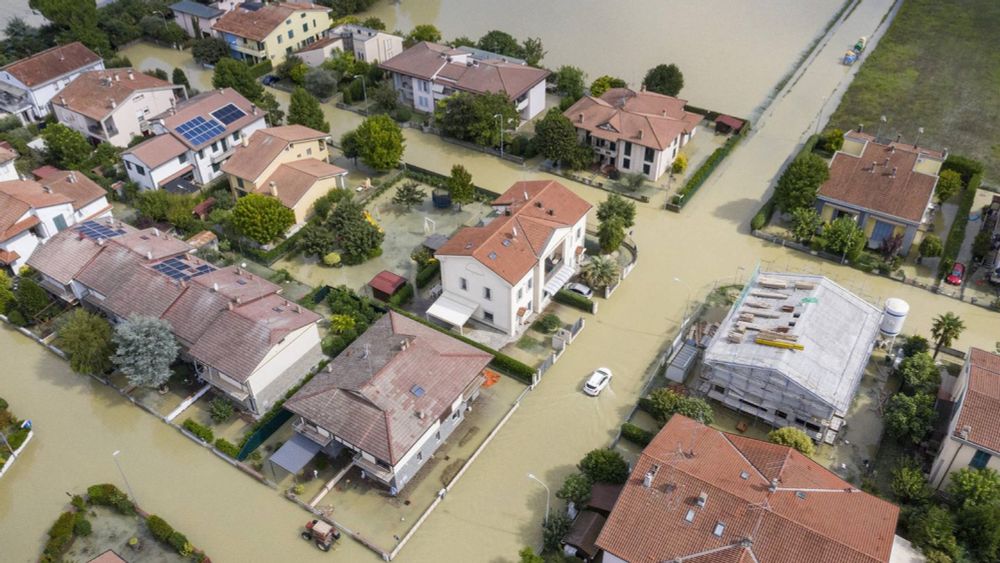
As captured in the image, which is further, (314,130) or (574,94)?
→ (574,94)

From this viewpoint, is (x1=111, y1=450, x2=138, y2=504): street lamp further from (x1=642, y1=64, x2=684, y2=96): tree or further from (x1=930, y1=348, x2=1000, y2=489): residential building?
(x1=642, y1=64, x2=684, y2=96): tree

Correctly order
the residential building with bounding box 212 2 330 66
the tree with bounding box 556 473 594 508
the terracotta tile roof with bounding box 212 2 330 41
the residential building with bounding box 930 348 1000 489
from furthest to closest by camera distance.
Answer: the residential building with bounding box 212 2 330 66
the terracotta tile roof with bounding box 212 2 330 41
the tree with bounding box 556 473 594 508
the residential building with bounding box 930 348 1000 489

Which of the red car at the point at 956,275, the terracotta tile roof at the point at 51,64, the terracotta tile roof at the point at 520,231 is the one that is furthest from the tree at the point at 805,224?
the terracotta tile roof at the point at 51,64

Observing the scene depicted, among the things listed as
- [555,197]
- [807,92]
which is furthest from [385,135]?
[807,92]

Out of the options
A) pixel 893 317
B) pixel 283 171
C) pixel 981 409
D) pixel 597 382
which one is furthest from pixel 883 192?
pixel 283 171

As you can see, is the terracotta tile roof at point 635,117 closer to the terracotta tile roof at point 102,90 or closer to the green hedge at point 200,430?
the green hedge at point 200,430

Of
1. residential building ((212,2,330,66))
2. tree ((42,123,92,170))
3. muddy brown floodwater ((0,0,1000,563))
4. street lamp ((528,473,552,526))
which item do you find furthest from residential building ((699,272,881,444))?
residential building ((212,2,330,66))

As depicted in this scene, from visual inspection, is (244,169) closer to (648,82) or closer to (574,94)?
(574,94)
